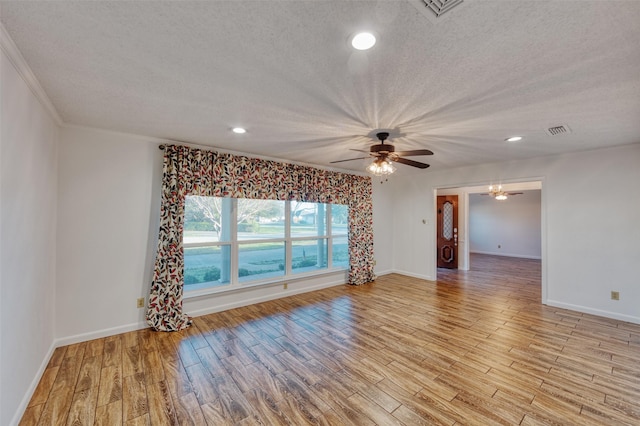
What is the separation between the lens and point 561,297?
4.25m

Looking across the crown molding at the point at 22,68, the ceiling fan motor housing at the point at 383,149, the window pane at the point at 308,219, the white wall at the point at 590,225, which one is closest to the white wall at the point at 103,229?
the crown molding at the point at 22,68

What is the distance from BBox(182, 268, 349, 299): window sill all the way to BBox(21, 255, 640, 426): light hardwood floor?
0.34 metres

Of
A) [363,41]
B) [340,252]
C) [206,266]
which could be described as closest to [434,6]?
[363,41]

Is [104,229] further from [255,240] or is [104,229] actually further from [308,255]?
[308,255]

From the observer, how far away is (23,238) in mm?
2043

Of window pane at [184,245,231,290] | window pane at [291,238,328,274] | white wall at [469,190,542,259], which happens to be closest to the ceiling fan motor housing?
window pane at [291,238,328,274]

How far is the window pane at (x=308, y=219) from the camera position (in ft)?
16.4

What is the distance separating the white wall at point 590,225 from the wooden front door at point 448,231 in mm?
2712

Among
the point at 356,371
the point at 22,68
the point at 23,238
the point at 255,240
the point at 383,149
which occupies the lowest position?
the point at 356,371

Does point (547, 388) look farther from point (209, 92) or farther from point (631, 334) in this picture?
point (209, 92)

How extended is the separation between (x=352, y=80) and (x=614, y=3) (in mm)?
1357

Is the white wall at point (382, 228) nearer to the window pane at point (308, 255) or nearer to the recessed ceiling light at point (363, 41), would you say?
the window pane at point (308, 255)

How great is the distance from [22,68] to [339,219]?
4.83 m

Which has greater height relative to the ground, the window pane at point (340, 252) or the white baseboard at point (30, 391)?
the window pane at point (340, 252)
